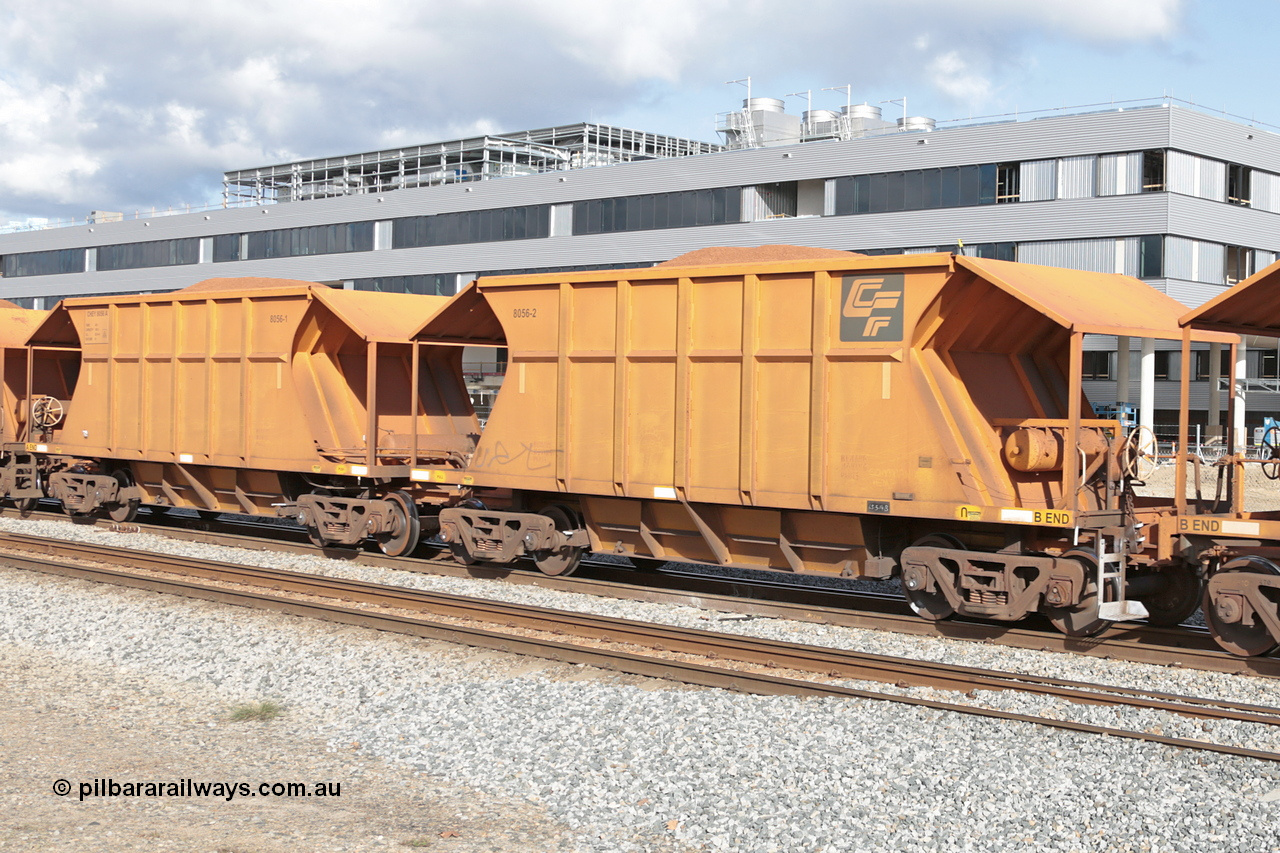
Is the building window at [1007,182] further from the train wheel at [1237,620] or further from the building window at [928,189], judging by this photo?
the train wheel at [1237,620]

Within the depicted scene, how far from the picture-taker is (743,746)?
7680 millimetres

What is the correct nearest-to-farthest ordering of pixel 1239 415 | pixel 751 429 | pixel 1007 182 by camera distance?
pixel 751 429 < pixel 1239 415 < pixel 1007 182

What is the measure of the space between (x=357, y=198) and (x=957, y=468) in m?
49.7

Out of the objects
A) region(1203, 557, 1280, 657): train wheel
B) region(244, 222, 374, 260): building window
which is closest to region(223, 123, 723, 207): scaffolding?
region(244, 222, 374, 260): building window

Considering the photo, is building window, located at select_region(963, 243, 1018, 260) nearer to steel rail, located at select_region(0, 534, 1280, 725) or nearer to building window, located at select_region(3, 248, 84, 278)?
steel rail, located at select_region(0, 534, 1280, 725)

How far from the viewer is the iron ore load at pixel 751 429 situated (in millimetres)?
10516

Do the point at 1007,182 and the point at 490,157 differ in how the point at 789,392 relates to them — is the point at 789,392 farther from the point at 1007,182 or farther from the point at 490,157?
the point at 490,157

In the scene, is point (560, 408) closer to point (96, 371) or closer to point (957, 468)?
point (957, 468)

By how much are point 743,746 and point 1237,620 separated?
4469mm

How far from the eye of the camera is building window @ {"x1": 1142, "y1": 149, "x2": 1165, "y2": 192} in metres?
38.1

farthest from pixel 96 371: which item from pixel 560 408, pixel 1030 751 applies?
pixel 1030 751

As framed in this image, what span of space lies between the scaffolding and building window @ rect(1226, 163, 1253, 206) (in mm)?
23474

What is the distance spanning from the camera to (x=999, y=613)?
34.6 feet

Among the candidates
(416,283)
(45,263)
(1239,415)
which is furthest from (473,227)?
(1239,415)
